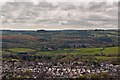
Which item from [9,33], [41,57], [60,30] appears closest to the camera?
[41,57]

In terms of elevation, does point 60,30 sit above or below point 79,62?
above

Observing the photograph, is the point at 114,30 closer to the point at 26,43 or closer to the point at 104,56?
the point at 26,43

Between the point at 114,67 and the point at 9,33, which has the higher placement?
the point at 9,33

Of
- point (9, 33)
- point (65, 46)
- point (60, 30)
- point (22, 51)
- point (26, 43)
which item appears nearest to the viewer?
point (22, 51)

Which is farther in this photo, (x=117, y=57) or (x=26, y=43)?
(x=26, y=43)

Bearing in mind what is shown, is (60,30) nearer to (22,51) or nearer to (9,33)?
(9,33)

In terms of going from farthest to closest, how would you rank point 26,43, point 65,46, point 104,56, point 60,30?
1. point 60,30
2. point 26,43
3. point 65,46
4. point 104,56

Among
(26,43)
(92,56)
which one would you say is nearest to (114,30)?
(26,43)

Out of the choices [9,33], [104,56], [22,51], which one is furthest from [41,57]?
[9,33]

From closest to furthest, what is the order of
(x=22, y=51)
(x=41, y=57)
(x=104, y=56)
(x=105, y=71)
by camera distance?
(x=105, y=71) → (x=104, y=56) → (x=41, y=57) → (x=22, y=51)
